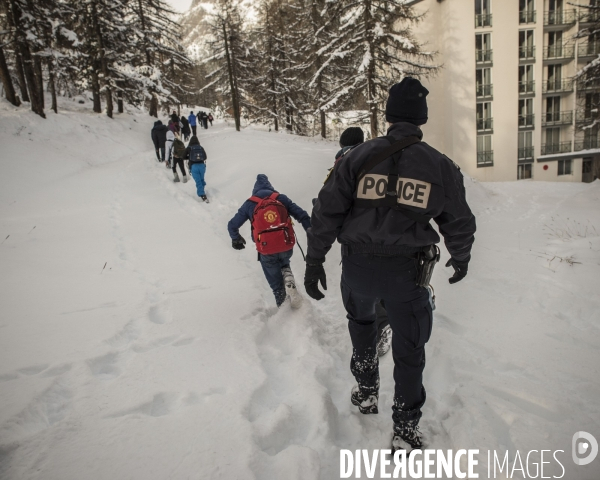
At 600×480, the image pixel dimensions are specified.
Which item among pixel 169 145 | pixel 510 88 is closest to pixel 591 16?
pixel 510 88

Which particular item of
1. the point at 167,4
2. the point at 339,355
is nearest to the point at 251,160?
the point at 339,355

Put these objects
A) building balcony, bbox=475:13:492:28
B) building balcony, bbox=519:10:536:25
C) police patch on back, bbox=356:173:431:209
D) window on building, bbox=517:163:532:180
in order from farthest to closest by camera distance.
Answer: window on building, bbox=517:163:532:180 < building balcony, bbox=519:10:536:25 < building balcony, bbox=475:13:492:28 < police patch on back, bbox=356:173:431:209

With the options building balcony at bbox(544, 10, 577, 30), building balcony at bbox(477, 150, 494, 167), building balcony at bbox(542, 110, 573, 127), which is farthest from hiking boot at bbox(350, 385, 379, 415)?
building balcony at bbox(544, 10, 577, 30)

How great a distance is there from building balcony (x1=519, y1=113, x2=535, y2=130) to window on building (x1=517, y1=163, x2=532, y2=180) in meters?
3.02

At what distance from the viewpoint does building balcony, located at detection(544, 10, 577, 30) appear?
2550 cm

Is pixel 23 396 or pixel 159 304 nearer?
pixel 23 396

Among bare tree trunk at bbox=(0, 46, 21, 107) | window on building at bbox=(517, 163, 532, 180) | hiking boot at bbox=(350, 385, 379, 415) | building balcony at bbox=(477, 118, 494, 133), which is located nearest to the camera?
hiking boot at bbox=(350, 385, 379, 415)

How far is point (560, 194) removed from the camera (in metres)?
18.3

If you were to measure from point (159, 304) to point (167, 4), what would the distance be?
32441 millimetres

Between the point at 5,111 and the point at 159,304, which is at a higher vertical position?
the point at 5,111

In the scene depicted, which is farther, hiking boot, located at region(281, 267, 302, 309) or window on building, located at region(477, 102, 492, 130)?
window on building, located at region(477, 102, 492, 130)

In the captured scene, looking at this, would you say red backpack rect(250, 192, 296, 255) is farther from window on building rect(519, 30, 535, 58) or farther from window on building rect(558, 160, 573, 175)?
window on building rect(558, 160, 573, 175)

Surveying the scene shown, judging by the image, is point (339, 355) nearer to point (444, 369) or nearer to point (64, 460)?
point (444, 369)

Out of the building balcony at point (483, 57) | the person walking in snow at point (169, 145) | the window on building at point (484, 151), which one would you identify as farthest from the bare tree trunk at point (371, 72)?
the building balcony at point (483, 57)
